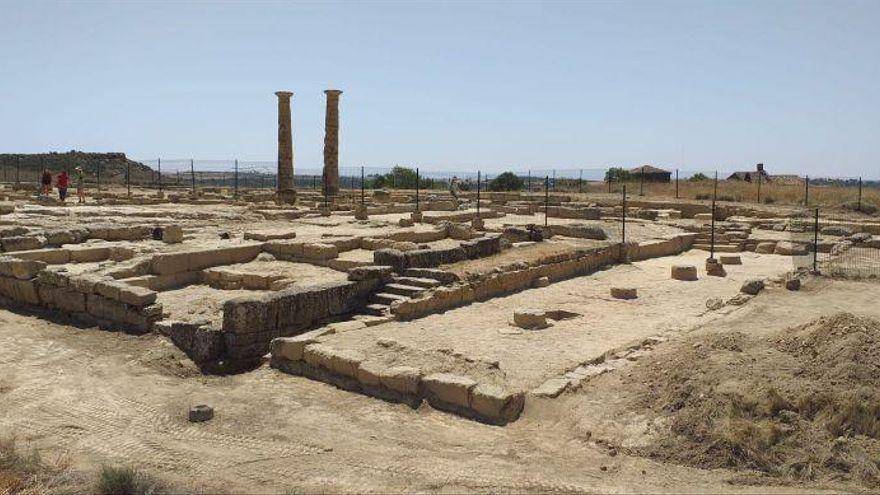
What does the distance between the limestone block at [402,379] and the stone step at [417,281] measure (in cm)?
457

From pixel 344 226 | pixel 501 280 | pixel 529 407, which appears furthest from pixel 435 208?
pixel 529 407

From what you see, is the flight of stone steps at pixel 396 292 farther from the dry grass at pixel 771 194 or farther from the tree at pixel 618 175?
the tree at pixel 618 175

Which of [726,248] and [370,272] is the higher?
[370,272]

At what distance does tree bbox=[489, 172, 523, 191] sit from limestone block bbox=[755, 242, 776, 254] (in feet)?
106

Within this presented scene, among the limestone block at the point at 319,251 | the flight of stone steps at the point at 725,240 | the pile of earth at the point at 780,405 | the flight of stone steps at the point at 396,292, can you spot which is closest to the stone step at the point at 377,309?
the flight of stone steps at the point at 396,292

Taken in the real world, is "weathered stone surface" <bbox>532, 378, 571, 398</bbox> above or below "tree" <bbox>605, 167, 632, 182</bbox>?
below

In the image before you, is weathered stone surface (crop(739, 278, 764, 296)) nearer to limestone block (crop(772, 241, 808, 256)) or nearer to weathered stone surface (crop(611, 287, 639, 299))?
weathered stone surface (crop(611, 287, 639, 299))

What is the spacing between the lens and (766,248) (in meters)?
22.7

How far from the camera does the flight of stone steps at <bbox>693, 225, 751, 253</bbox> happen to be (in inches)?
915

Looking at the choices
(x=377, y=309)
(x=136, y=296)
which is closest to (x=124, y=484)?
(x=136, y=296)

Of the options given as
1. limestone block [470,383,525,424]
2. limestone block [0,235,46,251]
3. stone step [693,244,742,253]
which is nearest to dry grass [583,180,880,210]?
stone step [693,244,742,253]

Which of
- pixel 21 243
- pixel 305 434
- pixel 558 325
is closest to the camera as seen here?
pixel 305 434

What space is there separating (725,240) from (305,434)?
19643 mm

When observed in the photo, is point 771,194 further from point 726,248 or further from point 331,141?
point 331,141
